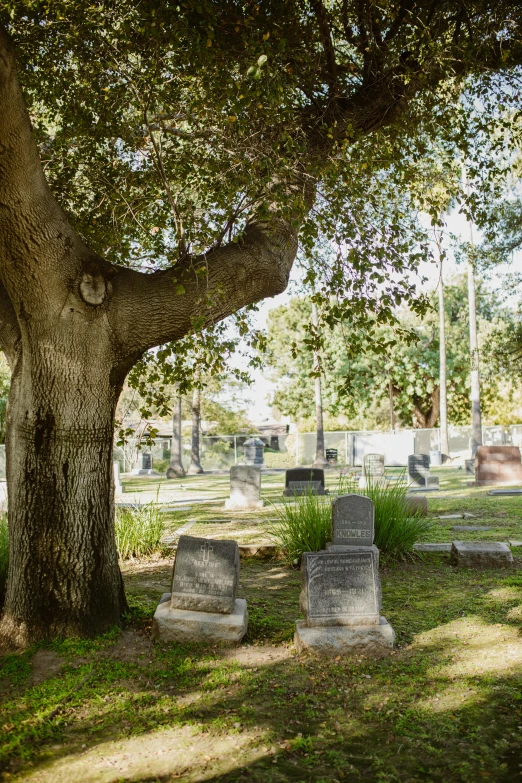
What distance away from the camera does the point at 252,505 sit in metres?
16.0

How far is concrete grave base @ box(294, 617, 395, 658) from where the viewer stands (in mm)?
5391

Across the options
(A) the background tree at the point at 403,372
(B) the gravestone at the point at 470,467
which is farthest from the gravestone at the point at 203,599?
(A) the background tree at the point at 403,372

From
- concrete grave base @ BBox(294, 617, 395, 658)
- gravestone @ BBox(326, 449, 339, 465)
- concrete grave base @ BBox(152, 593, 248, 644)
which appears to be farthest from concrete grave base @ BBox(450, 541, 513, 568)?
gravestone @ BBox(326, 449, 339, 465)

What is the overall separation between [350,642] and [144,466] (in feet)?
97.0

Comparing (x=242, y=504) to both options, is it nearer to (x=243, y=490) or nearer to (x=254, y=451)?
(x=243, y=490)

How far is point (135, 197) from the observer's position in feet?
23.5

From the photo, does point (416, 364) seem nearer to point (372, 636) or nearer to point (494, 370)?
point (494, 370)

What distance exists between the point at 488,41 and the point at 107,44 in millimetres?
3621

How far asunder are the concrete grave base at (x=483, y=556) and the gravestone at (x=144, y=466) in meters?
25.7

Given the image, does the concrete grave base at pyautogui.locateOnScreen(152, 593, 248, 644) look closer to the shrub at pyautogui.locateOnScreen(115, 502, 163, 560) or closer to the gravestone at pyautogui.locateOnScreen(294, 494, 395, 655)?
the gravestone at pyautogui.locateOnScreen(294, 494, 395, 655)

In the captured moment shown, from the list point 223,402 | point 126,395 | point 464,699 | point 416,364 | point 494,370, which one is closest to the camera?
point 464,699

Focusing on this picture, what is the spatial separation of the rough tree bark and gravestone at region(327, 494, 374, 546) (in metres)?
3.50

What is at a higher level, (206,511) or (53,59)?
(53,59)

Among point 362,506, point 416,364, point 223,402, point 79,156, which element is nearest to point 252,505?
point 362,506
